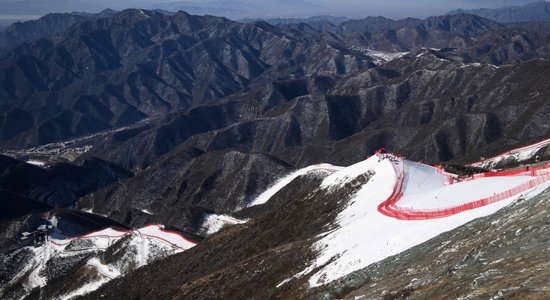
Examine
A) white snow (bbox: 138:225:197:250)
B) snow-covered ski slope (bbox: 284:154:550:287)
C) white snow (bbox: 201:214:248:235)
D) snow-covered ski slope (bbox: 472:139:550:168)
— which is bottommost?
white snow (bbox: 201:214:248:235)

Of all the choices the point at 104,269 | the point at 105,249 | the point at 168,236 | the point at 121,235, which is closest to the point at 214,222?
the point at 121,235

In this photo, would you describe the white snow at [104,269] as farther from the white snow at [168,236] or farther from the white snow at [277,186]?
the white snow at [277,186]

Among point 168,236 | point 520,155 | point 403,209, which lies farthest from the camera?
point 520,155

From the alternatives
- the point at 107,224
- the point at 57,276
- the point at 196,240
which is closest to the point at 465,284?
the point at 196,240

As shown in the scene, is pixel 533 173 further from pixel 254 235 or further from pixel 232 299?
pixel 254 235

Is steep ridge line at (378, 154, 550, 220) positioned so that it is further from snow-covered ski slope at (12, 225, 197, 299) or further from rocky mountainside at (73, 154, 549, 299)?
snow-covered ski slope at (12, 225, 197, 299)

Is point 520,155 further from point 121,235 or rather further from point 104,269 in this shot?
point 104,269

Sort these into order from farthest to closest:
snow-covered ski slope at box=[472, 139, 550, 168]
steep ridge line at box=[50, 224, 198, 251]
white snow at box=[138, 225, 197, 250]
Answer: snow-covered ski slope at box=[472, 139, 550, 168] → steep ridge line at box=[50, 224, 198, 251] → white snow at box=[138, 225, 197, 250]

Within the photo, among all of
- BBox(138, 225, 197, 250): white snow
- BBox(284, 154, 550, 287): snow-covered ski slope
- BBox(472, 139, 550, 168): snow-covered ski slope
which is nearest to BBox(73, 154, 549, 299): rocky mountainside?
BBox(284, 154, 550, 287): snow-covered ski slope
